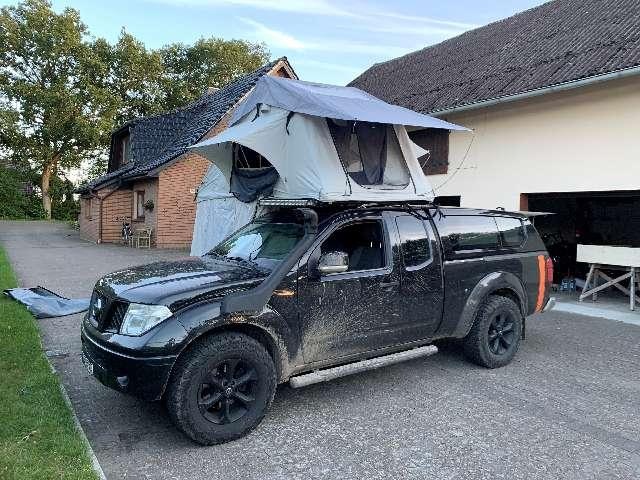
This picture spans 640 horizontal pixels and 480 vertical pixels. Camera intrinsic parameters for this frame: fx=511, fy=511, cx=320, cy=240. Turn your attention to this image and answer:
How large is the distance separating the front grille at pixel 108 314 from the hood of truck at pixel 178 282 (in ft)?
0.19

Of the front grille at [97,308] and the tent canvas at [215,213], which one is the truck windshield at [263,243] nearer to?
the front grille at [97,308]

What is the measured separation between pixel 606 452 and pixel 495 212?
297 centimetres

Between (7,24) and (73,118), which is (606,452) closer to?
(73,118)

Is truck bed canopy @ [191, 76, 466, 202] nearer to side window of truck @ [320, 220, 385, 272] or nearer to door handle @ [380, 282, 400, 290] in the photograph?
side window of truck @ [320, 220, 385, 272]

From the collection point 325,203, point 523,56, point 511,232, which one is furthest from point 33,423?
point 523,56

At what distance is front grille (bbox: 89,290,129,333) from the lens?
12.8 ft

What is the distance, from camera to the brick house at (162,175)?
20594mm

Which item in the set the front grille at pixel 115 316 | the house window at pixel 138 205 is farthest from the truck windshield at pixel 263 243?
the house window at pixel 138 205

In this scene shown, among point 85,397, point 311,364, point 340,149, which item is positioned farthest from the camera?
point 340,149

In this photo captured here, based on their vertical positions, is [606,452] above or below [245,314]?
below

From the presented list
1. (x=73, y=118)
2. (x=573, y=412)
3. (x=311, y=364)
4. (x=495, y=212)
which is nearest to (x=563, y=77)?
(x=495, y=212)

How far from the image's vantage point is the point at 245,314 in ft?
12.8

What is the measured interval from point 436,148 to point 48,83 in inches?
1431

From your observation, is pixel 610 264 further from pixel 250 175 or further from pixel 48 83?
pixel 48 83
